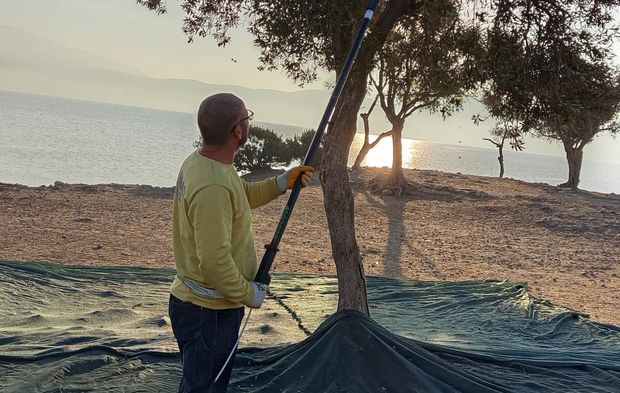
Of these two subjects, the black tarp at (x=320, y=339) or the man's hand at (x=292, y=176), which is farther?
the black tarp at (x=320, y=339)

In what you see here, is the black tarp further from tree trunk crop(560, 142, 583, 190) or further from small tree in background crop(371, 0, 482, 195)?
tree trunk crop(560, 142, 583, 190)

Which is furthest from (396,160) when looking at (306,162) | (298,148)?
(306,162)

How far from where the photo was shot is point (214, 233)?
2527 millimetres

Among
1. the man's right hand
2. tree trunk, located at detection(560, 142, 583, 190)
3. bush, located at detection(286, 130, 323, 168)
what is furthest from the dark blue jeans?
tree trunk, located at detection(560, 142, 583, 190)

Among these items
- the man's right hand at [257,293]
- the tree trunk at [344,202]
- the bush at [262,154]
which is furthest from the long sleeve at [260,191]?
the bush at [262,154]

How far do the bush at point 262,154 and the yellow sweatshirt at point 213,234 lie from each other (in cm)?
2002

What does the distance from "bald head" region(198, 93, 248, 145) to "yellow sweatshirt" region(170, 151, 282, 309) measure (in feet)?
0.33

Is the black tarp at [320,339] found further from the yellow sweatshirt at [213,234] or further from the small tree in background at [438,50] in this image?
the small tree in background at [438,50]

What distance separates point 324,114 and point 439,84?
9.01ft

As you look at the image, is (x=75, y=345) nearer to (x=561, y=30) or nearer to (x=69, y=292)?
(x=69, y=292)

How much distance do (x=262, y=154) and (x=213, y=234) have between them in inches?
821

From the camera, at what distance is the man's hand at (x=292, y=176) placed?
3244mm

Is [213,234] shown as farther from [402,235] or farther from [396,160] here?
[396,160]

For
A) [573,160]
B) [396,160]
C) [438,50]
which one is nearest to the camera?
[438,50]
